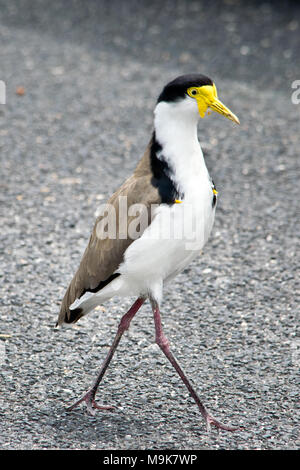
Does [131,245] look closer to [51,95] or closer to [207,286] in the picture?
[207,286]

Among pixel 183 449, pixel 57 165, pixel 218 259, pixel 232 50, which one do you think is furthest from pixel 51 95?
pixel 183 449

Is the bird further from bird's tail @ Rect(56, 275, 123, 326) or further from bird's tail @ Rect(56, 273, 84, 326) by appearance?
bird's tail @ Rect(56, 273, 84, 326)

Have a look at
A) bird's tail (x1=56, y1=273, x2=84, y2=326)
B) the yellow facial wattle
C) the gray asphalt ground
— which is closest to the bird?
the yellow facial wattle

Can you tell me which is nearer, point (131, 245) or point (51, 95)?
point (131, 245)

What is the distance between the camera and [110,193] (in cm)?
606

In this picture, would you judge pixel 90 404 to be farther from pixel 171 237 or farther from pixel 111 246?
pixel 171 237

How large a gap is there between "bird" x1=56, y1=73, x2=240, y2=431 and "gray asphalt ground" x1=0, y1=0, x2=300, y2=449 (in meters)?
0.43

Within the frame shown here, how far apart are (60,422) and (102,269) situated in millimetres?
785

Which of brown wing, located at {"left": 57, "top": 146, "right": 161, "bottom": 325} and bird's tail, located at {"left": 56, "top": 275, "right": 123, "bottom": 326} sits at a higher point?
brown wing, located at {"left": 57, "top": 146, "right": 161, "bottom": 325}

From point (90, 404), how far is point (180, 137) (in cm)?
139

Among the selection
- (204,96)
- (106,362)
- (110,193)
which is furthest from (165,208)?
(110,193)

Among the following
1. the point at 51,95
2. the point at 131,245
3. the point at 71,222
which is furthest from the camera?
the point at 51,95

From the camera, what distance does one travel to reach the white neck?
11.4 ft

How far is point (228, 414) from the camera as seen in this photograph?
3.79 m
